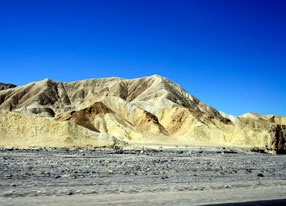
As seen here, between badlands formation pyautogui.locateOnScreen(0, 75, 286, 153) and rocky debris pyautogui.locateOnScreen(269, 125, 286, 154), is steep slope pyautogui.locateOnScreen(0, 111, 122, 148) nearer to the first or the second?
badlands formation pyautogui.locateOnScreen(0, 75, 286, 153)

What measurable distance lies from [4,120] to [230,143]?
64.5 m

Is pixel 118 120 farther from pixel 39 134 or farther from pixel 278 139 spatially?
pixel 278 139

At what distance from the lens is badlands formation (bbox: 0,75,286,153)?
48.5 meters

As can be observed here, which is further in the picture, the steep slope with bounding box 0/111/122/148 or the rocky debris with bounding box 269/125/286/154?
the rocky debris with bounding box 269/125/286/154

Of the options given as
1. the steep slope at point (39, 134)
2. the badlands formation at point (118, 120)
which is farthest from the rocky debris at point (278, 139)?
the steep slope at point (39, 134)

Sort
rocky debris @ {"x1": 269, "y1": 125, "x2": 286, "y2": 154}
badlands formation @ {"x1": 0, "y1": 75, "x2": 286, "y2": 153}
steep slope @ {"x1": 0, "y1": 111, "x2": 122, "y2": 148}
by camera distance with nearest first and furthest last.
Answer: steep slope @ {"x1": 0, "y1": 111, "x2": 122, "y2": 148} → rocky debris @ {"x1": 269, "y1": 125, "x2": 286, "y2": 154} → badlands formation @ {"x1": 0, "y1": 75, "x2": 286, "y2": 153}

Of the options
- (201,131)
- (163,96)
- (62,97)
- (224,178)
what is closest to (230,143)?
(201,131)

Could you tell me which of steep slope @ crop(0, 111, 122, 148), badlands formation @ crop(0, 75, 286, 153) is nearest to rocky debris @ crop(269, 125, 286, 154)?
badlands formation @ crop(0, 75, 286, 153)

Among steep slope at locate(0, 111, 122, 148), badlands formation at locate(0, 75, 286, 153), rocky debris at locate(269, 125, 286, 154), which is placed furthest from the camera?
badlands formation at locate(0, 75, 286, 153)

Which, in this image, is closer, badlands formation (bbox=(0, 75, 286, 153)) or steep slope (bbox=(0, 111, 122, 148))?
steep slope (bbox=(0, 111, 122, 148))

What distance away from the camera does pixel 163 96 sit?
128 metres

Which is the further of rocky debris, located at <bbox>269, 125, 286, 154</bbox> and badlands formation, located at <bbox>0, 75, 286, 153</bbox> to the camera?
badlands formation, located at <bbox>0, 75, 286, 153</bbox>

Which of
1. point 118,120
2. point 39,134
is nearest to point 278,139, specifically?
point 39,134

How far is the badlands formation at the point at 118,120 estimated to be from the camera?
48.5m
